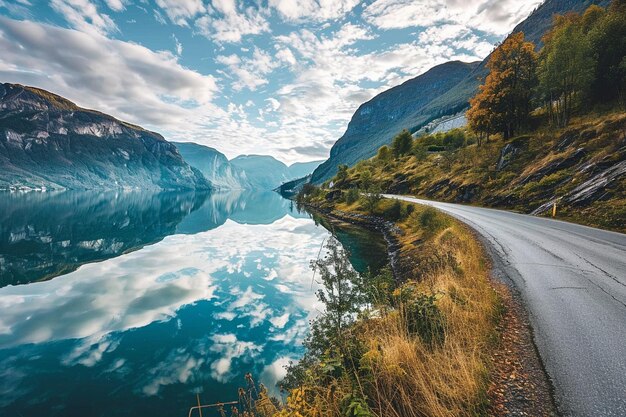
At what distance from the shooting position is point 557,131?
38.8 m

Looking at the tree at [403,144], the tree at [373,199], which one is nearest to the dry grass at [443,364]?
the tree at [373,199]

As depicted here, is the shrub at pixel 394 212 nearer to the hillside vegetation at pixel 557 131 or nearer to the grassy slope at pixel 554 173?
the grassy slope at pixel 554 173

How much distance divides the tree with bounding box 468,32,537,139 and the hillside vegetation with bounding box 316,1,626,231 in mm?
135

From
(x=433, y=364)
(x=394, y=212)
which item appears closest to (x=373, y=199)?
(x=394, y=212)

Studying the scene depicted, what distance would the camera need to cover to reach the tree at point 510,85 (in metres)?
45.5

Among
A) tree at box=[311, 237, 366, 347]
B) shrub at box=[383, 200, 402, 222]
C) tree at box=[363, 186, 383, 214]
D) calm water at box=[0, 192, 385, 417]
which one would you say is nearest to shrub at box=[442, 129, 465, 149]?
tree at box=[363, 186, 383, 214]

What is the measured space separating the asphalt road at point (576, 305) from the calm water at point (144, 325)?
434 inches

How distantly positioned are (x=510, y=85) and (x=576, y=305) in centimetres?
4898

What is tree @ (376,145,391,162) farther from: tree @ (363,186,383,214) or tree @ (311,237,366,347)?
tree @ (311,237,366,347)

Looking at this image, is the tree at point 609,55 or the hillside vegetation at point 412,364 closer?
the hillside vegetation at point 412,364

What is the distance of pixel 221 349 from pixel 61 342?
30.2 ft

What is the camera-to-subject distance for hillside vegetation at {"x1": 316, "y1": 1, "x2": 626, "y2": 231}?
2462 centimetres

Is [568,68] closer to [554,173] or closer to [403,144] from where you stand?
[554,173]

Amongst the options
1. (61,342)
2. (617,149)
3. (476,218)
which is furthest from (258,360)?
(617,149)
